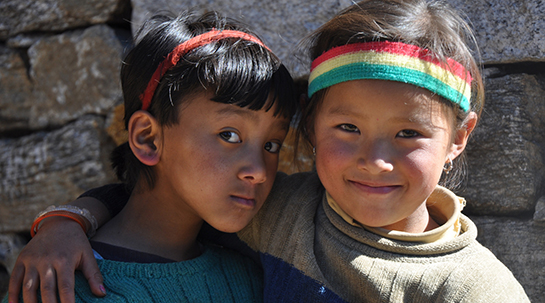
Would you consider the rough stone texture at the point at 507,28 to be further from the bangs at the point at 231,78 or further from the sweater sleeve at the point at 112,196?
the sweater sleeve at the point at 112,196

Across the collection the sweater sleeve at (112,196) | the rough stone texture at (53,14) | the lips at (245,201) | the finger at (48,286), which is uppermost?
the rough stone texture at (53,14)

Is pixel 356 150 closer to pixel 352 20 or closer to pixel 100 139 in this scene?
pixel 352 20

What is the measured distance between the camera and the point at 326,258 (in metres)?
1.41

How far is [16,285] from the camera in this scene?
1.26 m

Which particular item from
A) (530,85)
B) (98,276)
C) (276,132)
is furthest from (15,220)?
(530,85)

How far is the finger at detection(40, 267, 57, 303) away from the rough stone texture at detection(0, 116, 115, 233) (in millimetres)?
1094

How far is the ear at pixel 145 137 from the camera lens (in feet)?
4.87

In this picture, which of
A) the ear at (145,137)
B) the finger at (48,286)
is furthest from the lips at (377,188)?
the finger at (48,286)

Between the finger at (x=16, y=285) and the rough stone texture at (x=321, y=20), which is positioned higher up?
the rough stone texture at (x=321, y=20)

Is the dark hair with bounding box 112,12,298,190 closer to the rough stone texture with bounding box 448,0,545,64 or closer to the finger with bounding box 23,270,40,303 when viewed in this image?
the finger with bounding box 23,270,40,303

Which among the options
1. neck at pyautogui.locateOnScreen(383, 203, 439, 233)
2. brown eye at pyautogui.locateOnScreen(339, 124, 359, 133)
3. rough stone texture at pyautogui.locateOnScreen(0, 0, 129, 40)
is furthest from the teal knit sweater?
rough stone texture at pyautogui.locateOnScreen(0, 0, 129, 40)

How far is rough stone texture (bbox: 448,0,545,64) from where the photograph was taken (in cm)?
159

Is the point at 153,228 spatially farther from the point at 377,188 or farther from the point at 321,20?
the point at 321,20

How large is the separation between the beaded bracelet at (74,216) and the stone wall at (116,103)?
81 centimetres
